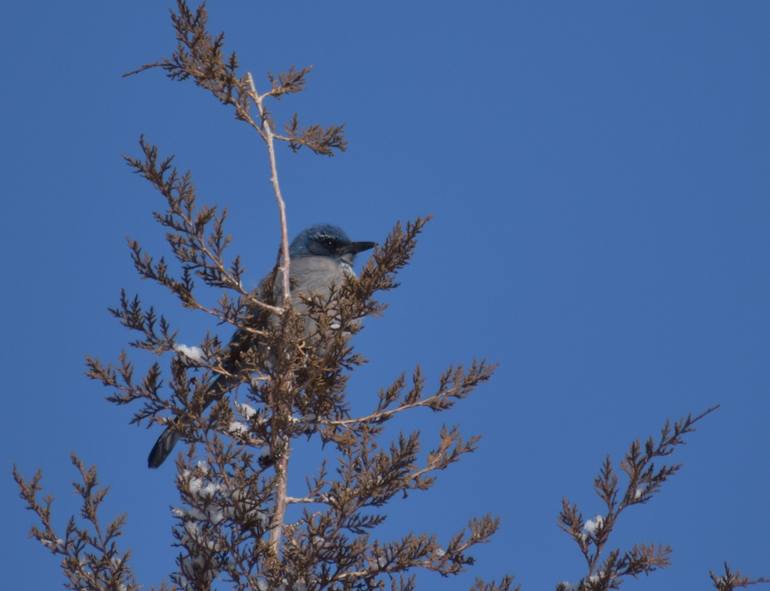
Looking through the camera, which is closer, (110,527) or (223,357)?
(110,527)

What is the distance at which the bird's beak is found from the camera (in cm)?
698

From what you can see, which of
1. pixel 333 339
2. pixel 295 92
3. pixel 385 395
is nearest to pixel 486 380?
pixel 385 395

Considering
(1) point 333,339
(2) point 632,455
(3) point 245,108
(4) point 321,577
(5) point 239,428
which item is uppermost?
(3) point 245,108

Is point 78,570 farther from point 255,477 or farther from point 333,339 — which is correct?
point 333,339

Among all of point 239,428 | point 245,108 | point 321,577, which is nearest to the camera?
point 321,577

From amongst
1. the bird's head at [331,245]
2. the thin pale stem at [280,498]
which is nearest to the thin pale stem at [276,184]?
the thin pale stem at [280,498]

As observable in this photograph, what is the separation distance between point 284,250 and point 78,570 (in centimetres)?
172

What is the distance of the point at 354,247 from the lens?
7.00 metres

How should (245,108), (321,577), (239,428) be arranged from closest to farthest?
(321,577), (239,428), (245,108)

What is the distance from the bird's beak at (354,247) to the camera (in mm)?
6977

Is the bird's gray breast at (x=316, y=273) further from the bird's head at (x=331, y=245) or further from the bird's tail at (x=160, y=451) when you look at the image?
the bird's tail at (x=160, y=451)

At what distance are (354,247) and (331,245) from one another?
0.54 feet

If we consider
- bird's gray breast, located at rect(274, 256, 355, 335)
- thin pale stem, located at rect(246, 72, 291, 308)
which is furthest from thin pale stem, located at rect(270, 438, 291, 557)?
bird's gray breast, located at rect(274, 256, 355, 335)

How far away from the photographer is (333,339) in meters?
4.57
